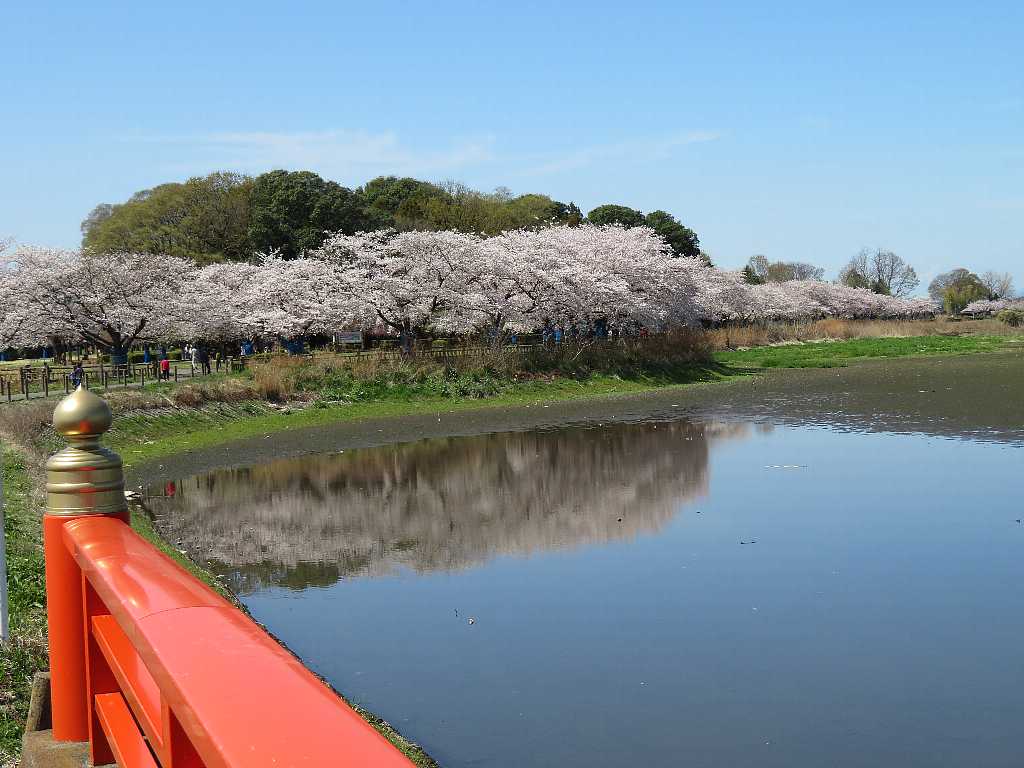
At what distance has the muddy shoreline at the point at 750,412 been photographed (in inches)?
1074

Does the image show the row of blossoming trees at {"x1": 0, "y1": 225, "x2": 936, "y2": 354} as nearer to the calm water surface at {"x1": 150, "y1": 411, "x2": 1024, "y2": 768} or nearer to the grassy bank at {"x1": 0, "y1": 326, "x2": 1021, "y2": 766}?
the grassy bank at {"x1": 0, "y1": 326, "x2": 1021, "y2": 766}

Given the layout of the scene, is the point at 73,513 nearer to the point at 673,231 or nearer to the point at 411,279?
the point at 411,279

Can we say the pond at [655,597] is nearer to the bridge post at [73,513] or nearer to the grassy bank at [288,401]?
the grassy bank at [288,401]

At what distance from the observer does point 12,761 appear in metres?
5.62

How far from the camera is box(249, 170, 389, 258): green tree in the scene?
6412cm

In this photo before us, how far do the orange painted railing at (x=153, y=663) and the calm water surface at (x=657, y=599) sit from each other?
5.41 meters

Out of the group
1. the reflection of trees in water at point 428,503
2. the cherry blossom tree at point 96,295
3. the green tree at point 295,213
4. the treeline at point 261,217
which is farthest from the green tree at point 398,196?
the reflection of trees in water at point 428,503

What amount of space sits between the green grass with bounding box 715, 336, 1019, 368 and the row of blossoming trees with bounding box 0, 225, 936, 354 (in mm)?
6502

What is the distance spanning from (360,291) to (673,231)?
5256 cm

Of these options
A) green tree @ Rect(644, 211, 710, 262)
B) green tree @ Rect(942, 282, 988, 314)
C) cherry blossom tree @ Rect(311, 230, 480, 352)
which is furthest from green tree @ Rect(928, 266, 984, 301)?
cherry blossom tree @ Rect(311, 230, 480, 352)

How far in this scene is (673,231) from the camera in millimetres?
90500

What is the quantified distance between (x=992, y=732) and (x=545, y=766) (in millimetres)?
3841

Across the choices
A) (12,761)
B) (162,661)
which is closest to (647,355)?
(12,761)

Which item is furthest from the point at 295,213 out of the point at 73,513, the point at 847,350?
the point at 73,513
